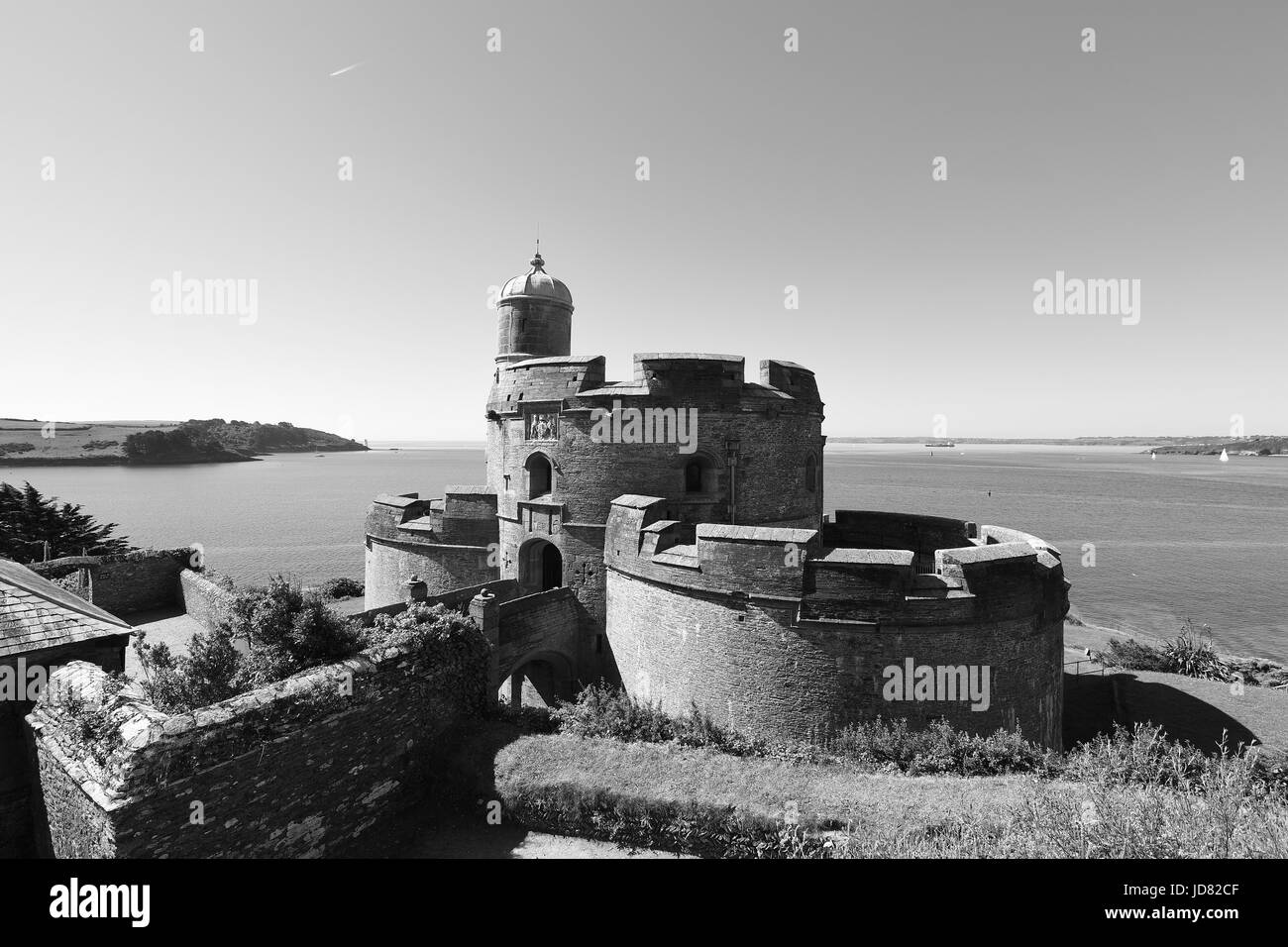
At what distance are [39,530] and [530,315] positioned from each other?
27.1m

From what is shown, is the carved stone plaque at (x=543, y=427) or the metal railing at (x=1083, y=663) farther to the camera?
the metal railing at (x=1083, y=663)

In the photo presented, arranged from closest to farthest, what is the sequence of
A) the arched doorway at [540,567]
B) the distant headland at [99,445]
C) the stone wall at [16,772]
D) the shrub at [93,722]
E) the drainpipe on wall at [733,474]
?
the shrub at [93,722]
the stone wall at [16,772]
the drainpipe on wall at [733,474]
the arched doorway at [540,567]
the distant headland at [99,445]

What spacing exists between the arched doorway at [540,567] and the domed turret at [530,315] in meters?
6.28

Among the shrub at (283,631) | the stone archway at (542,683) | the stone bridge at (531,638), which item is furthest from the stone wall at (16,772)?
the stone archway at (542,683)

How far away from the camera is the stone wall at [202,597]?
18.4m

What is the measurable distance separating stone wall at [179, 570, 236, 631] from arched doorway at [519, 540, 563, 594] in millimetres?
9132

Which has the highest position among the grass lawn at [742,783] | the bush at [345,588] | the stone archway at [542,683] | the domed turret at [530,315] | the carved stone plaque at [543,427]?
the domed turret at [530,315]

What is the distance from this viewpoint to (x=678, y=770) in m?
9.03

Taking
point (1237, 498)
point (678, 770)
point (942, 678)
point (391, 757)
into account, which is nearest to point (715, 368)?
point (942, 678)

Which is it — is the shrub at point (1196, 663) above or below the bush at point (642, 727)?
below

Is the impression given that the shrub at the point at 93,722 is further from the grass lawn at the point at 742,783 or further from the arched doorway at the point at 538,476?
the arched doorway at the point at 538,476

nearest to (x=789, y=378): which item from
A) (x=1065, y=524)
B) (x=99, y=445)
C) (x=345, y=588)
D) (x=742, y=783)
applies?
(x=742, y=783)

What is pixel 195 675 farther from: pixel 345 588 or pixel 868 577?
pixel 345 588

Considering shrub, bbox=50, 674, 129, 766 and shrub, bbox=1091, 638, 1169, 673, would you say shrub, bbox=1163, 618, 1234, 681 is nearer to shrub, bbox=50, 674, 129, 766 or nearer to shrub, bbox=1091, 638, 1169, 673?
shrub, bbox=1091, 638, 1169, 673
